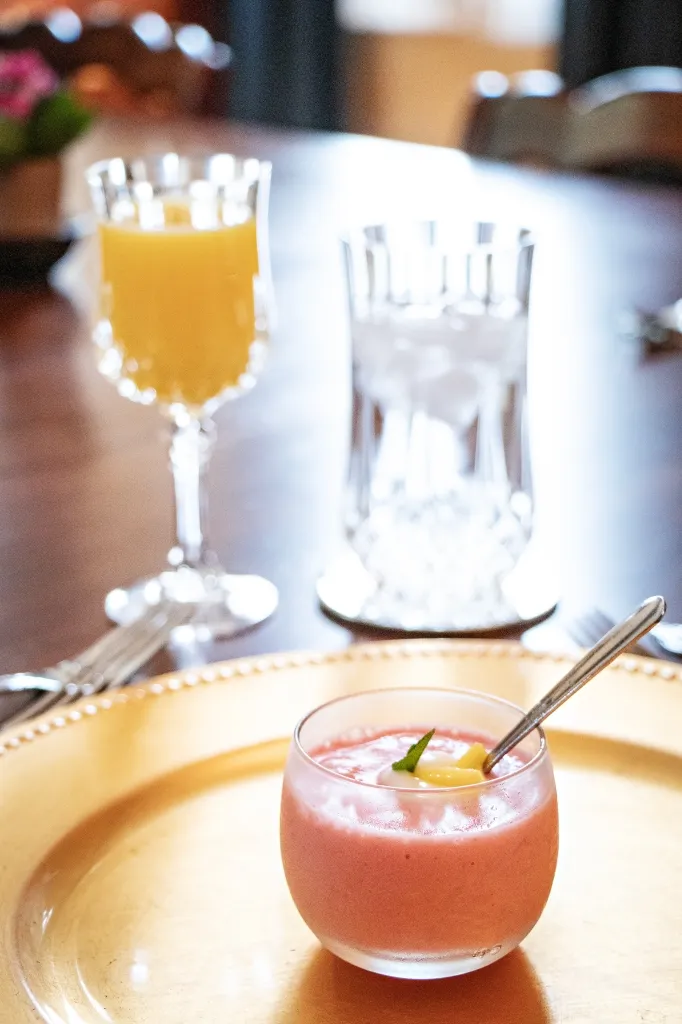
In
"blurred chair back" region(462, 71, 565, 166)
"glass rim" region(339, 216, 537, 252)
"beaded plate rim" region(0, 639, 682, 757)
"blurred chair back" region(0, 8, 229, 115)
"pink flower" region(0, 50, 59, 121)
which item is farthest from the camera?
"blurred chair back" region(0, 8, 229, 115)

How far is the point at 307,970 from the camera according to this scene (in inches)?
18.2

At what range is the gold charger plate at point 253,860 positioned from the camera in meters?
0.44

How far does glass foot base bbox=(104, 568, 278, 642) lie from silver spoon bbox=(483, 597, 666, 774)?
259 millimetres

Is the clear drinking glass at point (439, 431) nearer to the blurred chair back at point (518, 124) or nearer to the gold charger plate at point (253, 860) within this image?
the gold charger plate at point (253, 860)

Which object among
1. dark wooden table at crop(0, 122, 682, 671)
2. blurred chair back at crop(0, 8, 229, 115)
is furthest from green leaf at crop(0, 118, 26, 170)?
blurred chair back at crop(0, 8, 229, 115)

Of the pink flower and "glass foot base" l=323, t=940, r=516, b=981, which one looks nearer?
"glass foot base" l=323, t=940, r=516, b=981

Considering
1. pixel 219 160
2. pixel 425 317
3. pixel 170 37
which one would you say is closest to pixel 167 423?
pixel 219 160

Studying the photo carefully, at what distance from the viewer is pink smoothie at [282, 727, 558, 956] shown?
448 millimetres

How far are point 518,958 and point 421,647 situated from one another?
0.70 feet

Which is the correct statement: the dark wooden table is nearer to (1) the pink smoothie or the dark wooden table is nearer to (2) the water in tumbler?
(2) the water in tumbler

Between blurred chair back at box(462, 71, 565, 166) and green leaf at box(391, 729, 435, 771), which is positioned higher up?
blurred chair back at box(462, 71, 565, 166)

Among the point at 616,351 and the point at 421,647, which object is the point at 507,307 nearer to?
the point at 421,647

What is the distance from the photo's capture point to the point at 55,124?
53.7 inches

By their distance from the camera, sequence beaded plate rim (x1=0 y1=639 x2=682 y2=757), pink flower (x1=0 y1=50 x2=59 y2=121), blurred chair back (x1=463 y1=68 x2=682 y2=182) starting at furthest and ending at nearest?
blurred chair back (x1=463 y1=68 x2=682 y2=182), pink flower (x1=0 y1=50 x2=59 y2=121), beaded plate rim (x1=0 y1=639 x2=682 y2=757)
